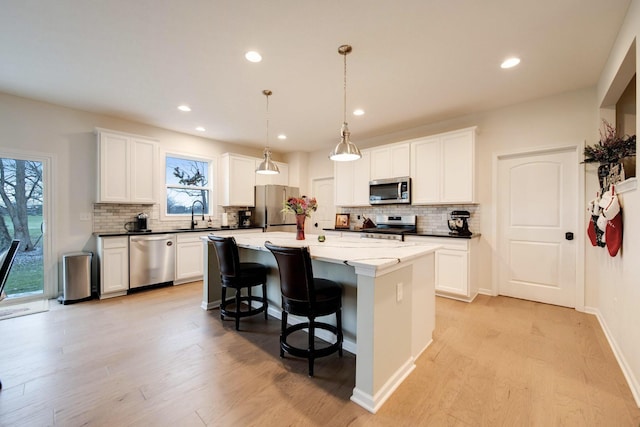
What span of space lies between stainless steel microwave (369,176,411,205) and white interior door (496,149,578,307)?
130 centimetres

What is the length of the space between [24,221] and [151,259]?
1.63 m

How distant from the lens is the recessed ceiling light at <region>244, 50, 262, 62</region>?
2527 mm

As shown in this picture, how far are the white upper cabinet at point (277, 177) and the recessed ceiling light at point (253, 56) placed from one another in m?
3.35

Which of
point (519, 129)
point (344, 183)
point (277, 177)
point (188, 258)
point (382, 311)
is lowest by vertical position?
point (188, 258)

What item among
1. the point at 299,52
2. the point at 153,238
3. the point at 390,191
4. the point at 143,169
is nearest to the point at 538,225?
the point at 390,191

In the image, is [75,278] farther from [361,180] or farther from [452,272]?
[452,272]

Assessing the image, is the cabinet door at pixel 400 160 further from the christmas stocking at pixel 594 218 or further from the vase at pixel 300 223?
the vase at pixel 300 223

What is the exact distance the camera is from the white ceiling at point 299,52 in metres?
2.00

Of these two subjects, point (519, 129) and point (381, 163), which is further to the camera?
point (381, 163)

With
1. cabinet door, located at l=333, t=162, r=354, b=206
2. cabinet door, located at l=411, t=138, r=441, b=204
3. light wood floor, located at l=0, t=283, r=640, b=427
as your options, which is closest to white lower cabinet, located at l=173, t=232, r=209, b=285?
light wood floor, located at l=0, t=283, r=640, b=427

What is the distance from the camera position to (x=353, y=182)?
527 centimetres

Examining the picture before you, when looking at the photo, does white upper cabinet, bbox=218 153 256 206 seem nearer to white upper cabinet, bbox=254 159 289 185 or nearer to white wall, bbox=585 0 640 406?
white upper cabinet, bbox=254 159 289 185

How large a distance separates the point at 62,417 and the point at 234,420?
3.43 feet

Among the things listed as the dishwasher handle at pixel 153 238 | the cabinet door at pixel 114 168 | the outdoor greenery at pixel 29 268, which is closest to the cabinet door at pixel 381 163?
the dishwasher handle at pixel 153 238
